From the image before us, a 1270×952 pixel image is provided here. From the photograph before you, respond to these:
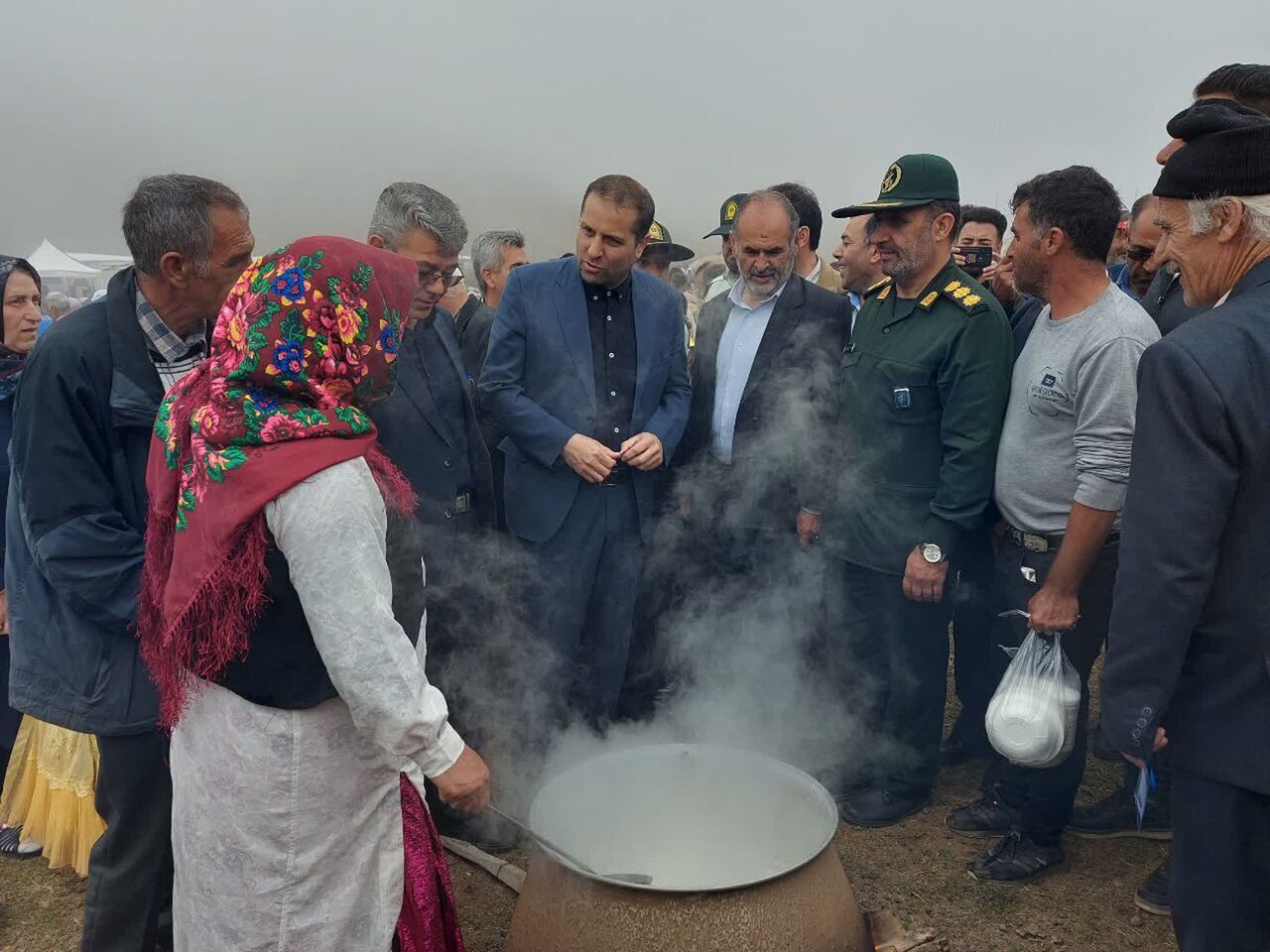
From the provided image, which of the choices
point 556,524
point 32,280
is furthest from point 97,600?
point 32,280

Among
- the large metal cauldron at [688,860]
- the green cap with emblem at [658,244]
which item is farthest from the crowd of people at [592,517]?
the green cap with emblem at [658,244]

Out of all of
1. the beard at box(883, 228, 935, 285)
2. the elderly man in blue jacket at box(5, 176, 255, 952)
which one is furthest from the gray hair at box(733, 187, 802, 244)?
the elderly man in blue jacket at box(5, 176, 255, 952)

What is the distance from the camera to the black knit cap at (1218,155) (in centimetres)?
194

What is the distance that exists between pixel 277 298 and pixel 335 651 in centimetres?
71

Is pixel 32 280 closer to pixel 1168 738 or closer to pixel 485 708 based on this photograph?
pixel 485 708

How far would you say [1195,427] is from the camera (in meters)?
1.90

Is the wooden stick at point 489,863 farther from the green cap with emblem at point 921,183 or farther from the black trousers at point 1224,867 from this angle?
the green cap with emblem at point 921,183

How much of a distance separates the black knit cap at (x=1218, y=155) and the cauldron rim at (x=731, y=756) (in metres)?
1.77

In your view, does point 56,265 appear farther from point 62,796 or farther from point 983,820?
point 983,820

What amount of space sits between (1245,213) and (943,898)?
2.55 metres

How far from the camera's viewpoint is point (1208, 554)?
6.35ft

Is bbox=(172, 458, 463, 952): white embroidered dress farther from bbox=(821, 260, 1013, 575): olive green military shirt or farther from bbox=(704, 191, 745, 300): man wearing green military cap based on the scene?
bbox=(704, 191, 745, 300): man wearing green military cap

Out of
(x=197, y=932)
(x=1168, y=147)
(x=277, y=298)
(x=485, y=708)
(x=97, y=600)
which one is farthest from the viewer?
(x=485, y=708)

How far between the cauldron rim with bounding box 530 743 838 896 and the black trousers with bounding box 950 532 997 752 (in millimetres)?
1574
